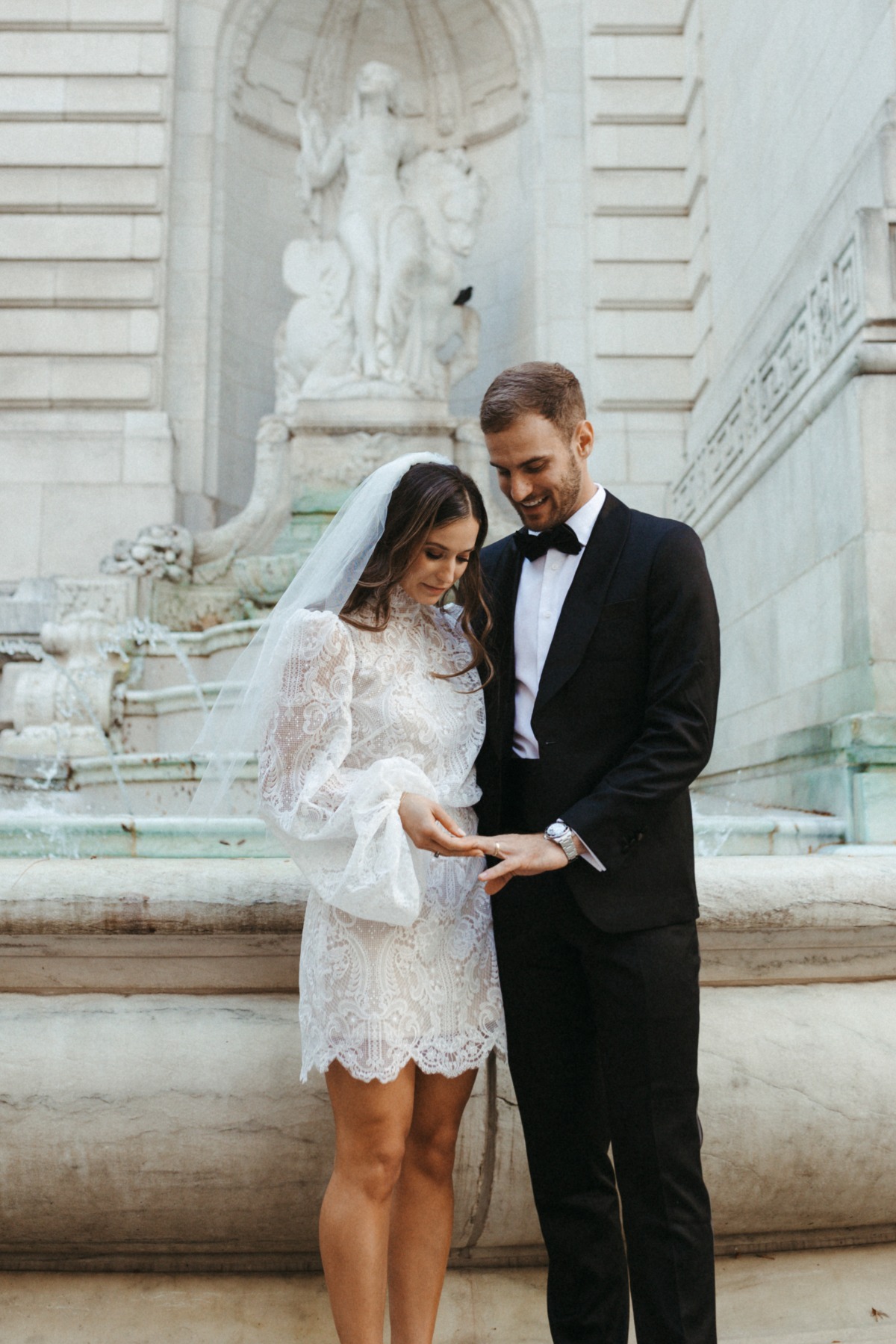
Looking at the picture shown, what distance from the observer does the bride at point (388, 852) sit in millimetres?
1866

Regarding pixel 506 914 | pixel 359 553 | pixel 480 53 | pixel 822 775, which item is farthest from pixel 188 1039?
pixel 480 53

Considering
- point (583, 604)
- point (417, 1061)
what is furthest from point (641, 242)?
point (417, 1061)

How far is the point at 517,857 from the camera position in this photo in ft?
5.99

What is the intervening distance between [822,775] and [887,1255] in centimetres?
171

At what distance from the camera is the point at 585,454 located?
6.91 feet

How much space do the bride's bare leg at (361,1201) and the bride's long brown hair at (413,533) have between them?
74 cm

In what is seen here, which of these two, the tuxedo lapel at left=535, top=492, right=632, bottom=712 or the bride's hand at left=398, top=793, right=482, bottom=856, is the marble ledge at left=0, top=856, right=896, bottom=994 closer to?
the bride's hand at left=398, top=793, right=482, bottom=856

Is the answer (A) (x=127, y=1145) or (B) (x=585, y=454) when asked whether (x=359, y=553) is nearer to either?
(B) (x=585, y=454)

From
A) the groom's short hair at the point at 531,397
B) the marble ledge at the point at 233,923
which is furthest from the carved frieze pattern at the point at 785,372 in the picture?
the groom's short hair at the point at 531,397

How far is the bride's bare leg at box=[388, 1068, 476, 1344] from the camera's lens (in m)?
1.96

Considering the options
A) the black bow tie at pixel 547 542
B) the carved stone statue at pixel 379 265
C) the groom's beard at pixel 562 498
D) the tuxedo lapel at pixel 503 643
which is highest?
the carved stone statue at pixel 379 265

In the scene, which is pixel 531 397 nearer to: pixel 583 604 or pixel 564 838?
pixel 583 604

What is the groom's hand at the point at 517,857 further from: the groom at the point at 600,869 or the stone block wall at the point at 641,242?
the stone block wall at the point at 641,242

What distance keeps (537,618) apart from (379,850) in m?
0.56
